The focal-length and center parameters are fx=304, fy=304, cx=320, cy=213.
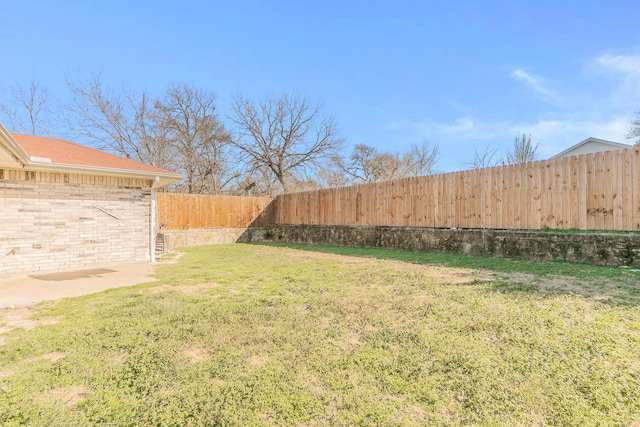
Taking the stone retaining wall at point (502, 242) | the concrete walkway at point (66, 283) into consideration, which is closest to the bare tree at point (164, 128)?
the stone retaining wall at point (502, 242)

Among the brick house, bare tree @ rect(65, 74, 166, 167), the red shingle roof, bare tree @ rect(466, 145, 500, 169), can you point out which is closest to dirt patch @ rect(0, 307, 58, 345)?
the brick house

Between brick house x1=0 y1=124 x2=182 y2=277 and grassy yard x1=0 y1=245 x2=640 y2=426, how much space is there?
3.31 meters

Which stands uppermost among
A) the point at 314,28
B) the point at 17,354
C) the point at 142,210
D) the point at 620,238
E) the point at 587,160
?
the point at 314,28

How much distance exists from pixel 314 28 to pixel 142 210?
31.0 feet

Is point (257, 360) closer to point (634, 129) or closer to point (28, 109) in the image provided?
point (28, 109)

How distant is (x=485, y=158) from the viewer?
40.1 feet

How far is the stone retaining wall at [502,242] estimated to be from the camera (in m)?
5.58

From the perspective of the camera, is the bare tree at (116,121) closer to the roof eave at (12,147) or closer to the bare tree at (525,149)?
the roof eave at (12,147)

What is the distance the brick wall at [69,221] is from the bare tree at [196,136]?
1167cm

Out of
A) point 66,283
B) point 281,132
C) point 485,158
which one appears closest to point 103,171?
point 66,283

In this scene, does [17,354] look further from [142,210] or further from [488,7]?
[488,7]

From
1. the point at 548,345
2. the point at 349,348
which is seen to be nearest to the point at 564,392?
the point at 548,345

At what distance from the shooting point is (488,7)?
8.75 m

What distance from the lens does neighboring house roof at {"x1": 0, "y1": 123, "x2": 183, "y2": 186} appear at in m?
5.56
